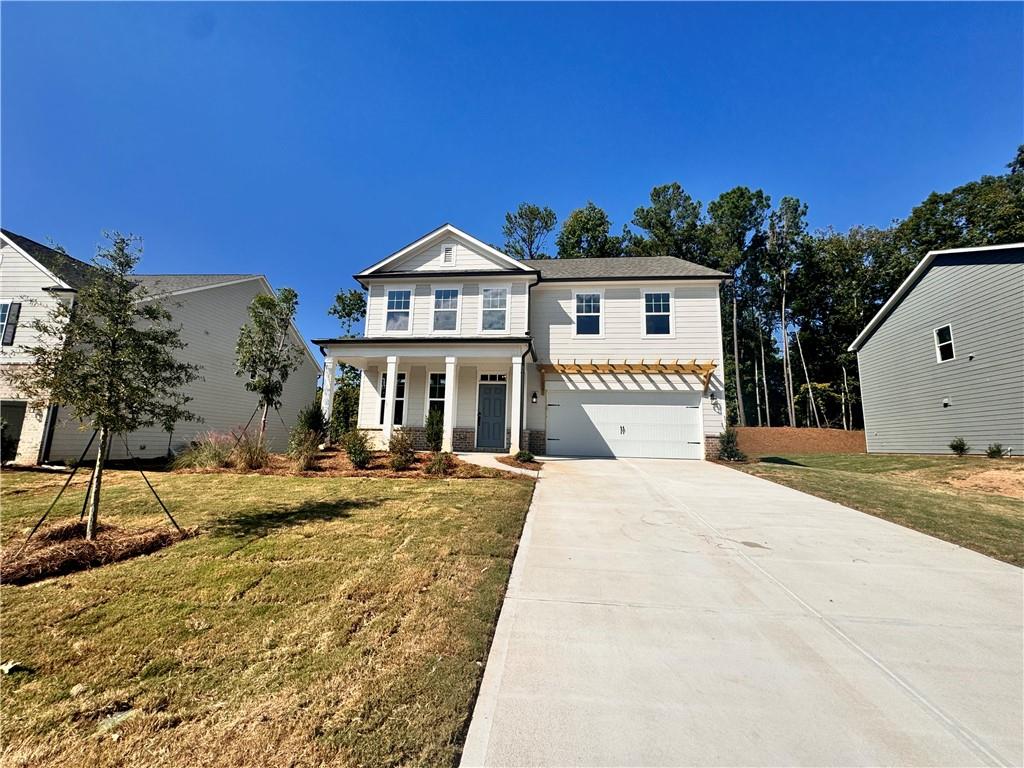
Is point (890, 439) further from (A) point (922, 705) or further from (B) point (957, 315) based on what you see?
(A) point (922, 705)

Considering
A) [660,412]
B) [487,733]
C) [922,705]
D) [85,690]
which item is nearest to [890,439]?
[660,412]

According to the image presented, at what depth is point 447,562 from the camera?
3943 millimetres

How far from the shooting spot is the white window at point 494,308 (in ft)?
46.5

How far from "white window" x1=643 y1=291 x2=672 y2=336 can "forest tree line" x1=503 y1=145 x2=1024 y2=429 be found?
655 inches

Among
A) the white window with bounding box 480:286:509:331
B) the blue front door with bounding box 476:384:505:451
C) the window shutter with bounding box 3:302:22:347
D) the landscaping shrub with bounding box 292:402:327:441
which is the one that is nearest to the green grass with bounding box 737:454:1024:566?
the blue front door with bounding box 476:384:505:451

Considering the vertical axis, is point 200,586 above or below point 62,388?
below

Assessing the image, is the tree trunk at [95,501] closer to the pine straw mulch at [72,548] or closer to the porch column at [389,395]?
the pine straw mulch at [72,548]

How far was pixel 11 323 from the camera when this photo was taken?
12.1m

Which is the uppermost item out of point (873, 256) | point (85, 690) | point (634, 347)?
point (873, 256)

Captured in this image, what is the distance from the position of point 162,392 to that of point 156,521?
172 centimetres

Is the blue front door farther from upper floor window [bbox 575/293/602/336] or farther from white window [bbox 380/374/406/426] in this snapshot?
upper floor window [bbox 575/293/602/336]

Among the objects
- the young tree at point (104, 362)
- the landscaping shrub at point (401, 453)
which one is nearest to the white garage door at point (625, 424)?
the landscaping shrub at point (401, 453)

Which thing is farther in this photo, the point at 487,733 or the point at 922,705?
the point at 922,705

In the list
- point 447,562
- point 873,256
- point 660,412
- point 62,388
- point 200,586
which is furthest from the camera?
point 873,256
